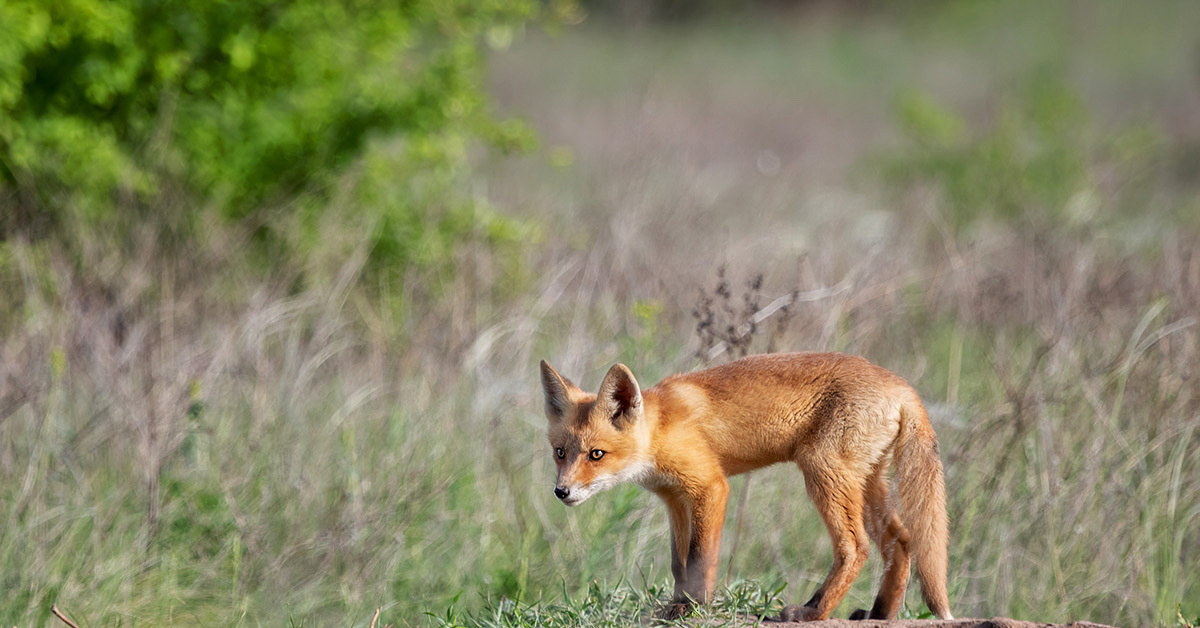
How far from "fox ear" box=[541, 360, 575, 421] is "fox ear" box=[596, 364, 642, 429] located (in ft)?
0.61

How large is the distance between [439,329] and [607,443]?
4.25m

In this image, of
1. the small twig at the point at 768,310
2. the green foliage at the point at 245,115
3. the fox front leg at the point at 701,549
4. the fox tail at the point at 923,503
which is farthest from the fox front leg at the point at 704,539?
the green foliage at the point at 245,115

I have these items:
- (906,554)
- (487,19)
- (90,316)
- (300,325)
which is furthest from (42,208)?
(906,554)

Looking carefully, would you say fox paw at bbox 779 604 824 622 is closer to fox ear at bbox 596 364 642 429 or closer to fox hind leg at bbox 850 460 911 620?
fox hind leg at bbox 850 460 911 620

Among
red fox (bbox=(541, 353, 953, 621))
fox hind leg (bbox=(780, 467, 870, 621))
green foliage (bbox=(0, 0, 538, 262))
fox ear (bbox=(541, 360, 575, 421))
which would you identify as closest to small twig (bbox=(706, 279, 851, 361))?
red fox (bbox=(541, 353, 953, 621))

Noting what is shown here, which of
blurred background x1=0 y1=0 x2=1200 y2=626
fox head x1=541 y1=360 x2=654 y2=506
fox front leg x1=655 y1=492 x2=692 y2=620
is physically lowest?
blurred background x1=0 y1=0 x2=1200 y2=626

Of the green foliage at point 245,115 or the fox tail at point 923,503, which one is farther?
the green foliage at point 245,115

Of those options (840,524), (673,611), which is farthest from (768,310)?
(673,611)

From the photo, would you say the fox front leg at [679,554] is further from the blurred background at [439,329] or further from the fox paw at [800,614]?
the fox paw at [800,614]

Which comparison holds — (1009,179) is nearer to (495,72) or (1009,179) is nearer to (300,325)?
(300,325)

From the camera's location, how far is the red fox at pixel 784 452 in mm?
4078

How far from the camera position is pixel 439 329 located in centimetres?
816

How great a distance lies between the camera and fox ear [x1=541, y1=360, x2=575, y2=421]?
4238 millimetres

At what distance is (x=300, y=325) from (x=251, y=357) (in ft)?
2.42
